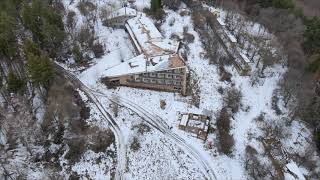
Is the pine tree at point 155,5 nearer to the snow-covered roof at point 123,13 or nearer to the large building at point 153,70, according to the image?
the snow-covered roof at point 123,13

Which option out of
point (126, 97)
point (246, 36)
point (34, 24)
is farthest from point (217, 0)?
point (34, 24)

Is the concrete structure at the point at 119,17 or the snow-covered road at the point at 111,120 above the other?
the concrete structure at the point at 119,17

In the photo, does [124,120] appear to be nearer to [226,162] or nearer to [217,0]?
[226,162]

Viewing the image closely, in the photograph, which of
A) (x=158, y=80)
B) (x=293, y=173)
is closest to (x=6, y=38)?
(x=158, y=80)

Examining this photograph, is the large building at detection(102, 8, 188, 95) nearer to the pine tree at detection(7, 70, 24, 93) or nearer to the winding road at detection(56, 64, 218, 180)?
the winding road at detection(56, 64, 218, 180)

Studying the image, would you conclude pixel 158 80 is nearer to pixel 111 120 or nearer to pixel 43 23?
pixel 111 120

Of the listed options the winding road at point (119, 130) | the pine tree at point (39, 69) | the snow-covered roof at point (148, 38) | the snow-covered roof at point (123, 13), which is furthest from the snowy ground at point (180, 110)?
the pine tree at point (39, 69)

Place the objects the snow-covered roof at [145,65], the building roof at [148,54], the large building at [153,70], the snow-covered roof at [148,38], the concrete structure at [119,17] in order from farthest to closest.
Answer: the concrete structure at [119,17]
the snow-covered roof at [148,38]
the building roof at [148,54]
the large building at [153,70]
the snow-covered roof at [145,65]
